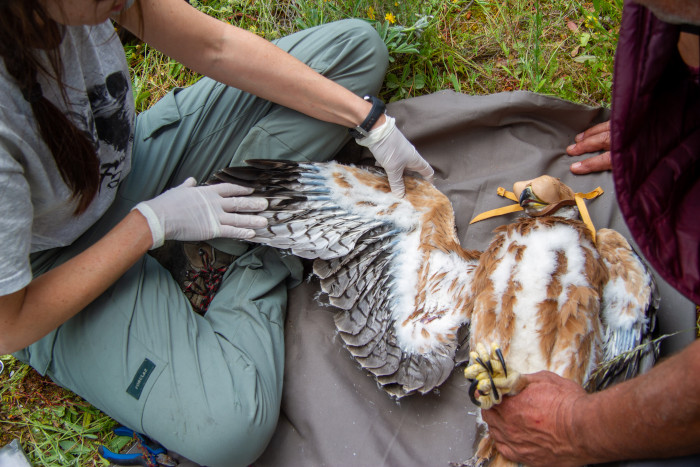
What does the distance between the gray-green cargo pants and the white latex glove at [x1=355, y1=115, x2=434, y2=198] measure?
0.22 metres

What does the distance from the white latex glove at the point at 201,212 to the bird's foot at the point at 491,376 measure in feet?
3.24

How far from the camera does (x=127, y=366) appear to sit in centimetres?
193

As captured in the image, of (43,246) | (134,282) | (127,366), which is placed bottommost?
(127,366)

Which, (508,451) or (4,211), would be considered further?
(508,451)

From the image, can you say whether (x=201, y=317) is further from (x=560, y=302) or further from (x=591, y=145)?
(x=591, y=145)

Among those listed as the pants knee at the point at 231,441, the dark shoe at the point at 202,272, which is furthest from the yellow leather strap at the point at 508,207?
the pants knee at the point at 231,441

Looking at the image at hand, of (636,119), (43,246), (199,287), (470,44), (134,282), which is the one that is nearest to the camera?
(636,119)

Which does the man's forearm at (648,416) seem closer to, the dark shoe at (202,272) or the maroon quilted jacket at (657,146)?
the maroon quilted jacket at (657,146)

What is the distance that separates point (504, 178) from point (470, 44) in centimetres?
90

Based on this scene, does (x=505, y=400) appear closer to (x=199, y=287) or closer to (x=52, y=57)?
(x=199, y=287)

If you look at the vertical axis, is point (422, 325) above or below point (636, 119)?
below

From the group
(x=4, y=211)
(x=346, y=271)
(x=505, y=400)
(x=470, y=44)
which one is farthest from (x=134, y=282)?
(x=470, y=44)

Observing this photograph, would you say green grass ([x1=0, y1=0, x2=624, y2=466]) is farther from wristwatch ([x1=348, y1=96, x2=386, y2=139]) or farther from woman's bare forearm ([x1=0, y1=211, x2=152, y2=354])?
woman's bare forearm ([x1=0, y1=211, x2=152, y2=354])

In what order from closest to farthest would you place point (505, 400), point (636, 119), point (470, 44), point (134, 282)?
point (636, 119) → point (505, 400) → point (134, 282) → point (470, 44)
